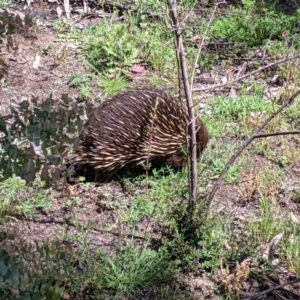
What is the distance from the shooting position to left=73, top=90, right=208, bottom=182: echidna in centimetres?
508

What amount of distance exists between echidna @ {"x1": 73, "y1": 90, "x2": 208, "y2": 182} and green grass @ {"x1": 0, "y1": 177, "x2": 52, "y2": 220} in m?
0.48

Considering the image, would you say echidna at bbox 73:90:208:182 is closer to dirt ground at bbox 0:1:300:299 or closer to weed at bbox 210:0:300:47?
dirt ground at bbox 0:1:300:299

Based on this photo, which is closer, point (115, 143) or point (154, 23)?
point (115, 143)

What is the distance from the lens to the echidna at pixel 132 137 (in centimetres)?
508

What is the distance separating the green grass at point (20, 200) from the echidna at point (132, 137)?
485 millimetres

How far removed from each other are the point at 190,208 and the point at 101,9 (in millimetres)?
4148

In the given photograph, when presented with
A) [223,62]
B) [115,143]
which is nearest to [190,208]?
[115,143]

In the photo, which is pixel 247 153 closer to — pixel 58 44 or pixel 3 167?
pixel 58 44

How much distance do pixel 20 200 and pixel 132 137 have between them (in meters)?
1.00

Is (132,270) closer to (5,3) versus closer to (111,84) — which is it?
(111,84)

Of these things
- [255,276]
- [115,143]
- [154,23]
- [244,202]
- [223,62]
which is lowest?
[255,276]

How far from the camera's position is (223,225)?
175 inches

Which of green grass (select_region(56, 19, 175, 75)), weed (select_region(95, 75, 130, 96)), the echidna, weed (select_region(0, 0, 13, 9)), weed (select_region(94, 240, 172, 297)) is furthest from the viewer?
weed (select_region(0, 0, 13, 9))

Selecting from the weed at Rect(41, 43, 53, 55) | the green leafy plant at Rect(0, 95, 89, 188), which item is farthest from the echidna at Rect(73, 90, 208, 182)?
the green leafy plant at Rect(0, 95, 89, 188)
